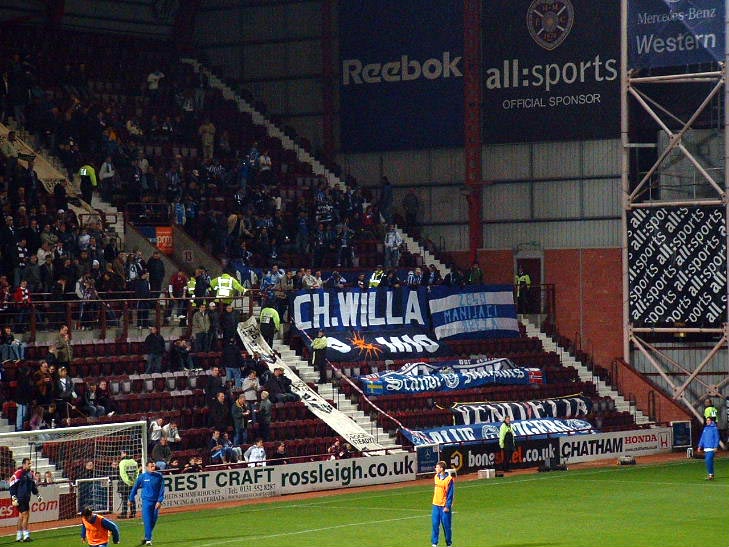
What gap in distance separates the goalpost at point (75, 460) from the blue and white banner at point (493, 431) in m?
10.4

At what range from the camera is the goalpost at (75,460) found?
34.5 m

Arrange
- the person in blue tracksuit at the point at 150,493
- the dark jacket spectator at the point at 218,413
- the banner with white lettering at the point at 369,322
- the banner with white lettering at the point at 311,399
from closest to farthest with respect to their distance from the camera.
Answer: the person in blue tracksuit at the point at 150,493
the dark jacket spectator at the point at 218,413
the banner with white lettering at the point at 311,399
the banner with white lettering at the point at 369,322

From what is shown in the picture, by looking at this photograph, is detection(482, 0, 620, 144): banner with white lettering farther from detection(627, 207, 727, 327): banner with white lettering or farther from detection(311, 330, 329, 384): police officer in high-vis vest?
detection(311, 330, 329, 384): police officer in high-vis vest

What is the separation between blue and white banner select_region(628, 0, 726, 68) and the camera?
49.1m

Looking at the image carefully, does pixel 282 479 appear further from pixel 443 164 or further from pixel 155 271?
pixel 443 164

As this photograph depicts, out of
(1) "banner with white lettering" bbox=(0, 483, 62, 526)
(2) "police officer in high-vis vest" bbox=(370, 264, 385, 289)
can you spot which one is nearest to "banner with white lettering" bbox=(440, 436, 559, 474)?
(2) "police officer in high-vis vest" bbox=(370, 264, 385, 289)

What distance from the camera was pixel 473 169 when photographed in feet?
178

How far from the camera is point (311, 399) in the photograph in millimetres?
43469

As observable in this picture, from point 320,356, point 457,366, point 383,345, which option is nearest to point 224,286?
point 320,356

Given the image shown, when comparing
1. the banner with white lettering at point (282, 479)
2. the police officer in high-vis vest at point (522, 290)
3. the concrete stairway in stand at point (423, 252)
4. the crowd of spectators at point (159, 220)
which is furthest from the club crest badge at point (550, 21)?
the banner with white lettering at point (282, 479)

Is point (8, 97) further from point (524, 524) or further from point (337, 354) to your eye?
point (524, 524)

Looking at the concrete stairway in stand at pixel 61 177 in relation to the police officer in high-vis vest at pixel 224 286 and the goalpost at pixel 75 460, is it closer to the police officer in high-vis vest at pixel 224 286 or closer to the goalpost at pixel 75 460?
the police officer in high-vis vest at pixel 224 286

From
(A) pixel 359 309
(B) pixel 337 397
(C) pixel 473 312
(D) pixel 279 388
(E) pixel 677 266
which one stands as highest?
(E) pixel 677 266

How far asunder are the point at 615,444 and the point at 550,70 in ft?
45.4
